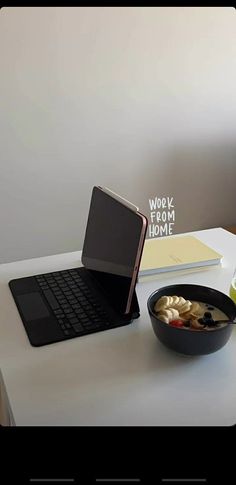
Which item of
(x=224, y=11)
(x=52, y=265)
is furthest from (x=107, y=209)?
(x=224, y=11)

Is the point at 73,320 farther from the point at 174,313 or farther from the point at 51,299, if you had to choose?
the point at 174,313

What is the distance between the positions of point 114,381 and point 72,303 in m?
0.26

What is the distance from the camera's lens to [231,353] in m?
0.84

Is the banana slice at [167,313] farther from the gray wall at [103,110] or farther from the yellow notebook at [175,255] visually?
the gray wall at [103,110]

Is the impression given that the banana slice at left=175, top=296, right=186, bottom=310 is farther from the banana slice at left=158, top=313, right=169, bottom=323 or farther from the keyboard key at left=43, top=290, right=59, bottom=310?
the keyboard key at left=43, top=290, right=59, bottom=310

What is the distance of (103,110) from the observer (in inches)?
88.6

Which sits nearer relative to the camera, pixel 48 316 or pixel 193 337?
pixel 193 337

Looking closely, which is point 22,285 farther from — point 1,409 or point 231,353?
point 231,353

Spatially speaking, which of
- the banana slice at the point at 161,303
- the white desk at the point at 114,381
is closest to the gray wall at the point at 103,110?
the white desk at the point at 114,381

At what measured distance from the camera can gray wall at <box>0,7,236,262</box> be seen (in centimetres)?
206

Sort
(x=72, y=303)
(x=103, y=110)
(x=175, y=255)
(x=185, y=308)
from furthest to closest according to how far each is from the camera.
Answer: (x=103, y=110) → (x=175, y=255) → (x=72, y=303) → (x=185, y=308)

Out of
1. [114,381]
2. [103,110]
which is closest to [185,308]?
[114,381]

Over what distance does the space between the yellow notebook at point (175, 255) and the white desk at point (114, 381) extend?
214 millimetres
